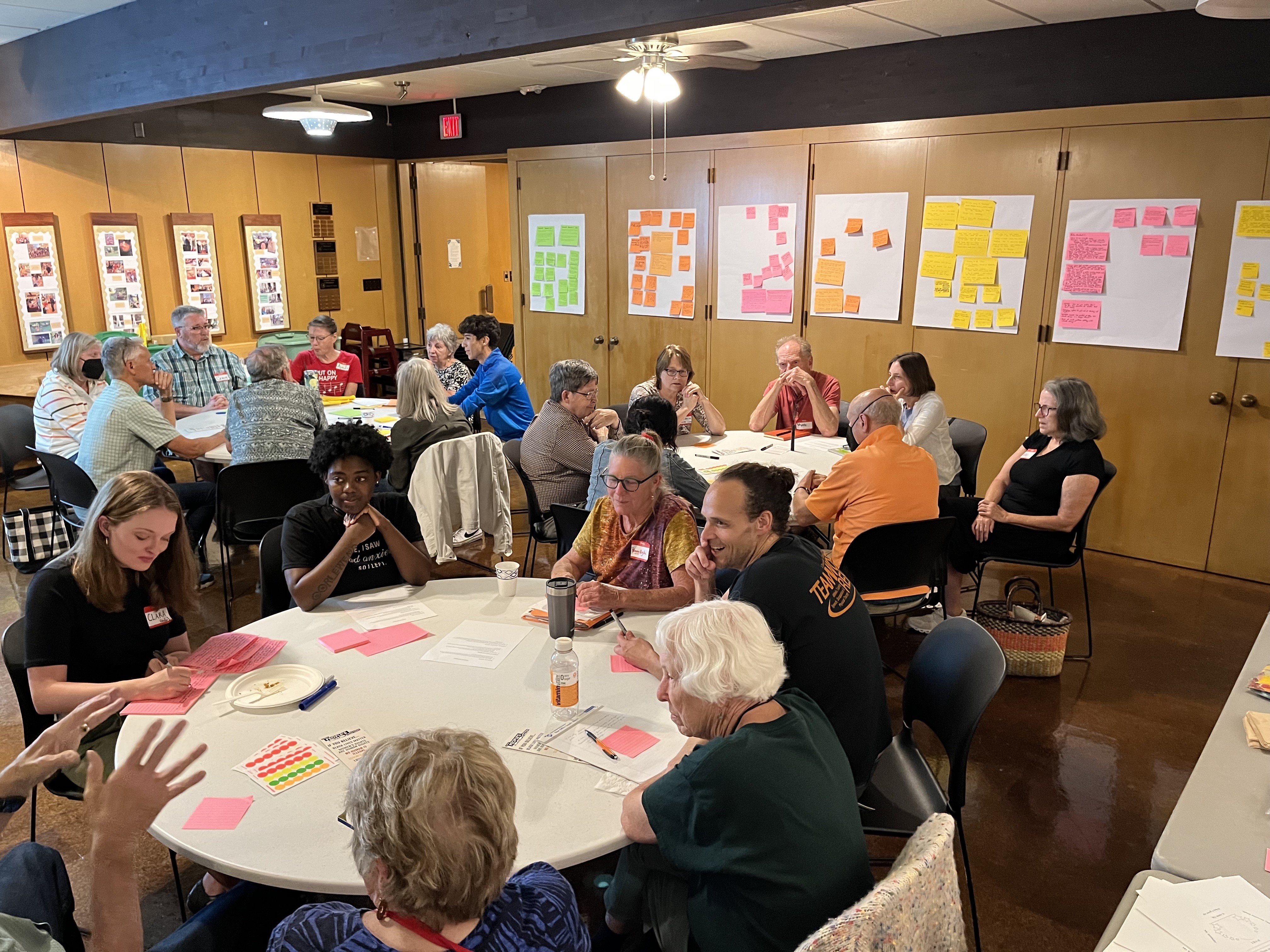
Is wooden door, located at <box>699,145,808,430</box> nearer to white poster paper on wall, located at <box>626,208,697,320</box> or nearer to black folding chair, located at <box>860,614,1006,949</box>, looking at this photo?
white poster paper on wall, located at <box>626,208,697,320</box>

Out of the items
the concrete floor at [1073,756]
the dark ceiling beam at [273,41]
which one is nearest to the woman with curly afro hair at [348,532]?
the concrete floor at [1073,756]

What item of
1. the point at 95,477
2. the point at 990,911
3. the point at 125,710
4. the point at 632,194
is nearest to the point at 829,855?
the point at 990,911

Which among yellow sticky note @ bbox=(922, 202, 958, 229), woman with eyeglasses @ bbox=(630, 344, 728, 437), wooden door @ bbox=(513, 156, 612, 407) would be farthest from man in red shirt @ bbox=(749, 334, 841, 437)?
wooden door @ bbox=(513, 156, 612, 407)

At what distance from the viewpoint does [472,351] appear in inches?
242

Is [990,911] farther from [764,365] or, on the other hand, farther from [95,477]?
[764,365]

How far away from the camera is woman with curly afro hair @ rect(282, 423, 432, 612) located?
293cm

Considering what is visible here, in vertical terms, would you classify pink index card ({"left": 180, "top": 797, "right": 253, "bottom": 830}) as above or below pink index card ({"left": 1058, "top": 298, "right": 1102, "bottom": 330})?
below

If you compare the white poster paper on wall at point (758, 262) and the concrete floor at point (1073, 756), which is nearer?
the concrete floor at point (1073, 756)

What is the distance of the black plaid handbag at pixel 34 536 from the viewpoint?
4855 mm

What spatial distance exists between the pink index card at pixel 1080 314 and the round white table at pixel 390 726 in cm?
392

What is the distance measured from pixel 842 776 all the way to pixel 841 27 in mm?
5010

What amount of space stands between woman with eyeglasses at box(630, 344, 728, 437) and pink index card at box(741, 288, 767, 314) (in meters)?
1.69

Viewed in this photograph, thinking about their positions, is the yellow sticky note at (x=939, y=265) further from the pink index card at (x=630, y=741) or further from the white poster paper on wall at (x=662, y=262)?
the pink index card at (x=630, y=741)

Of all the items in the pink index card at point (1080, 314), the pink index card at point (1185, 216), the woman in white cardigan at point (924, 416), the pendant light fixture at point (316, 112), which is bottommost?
the woman in white cardigan at point (924, 416)
